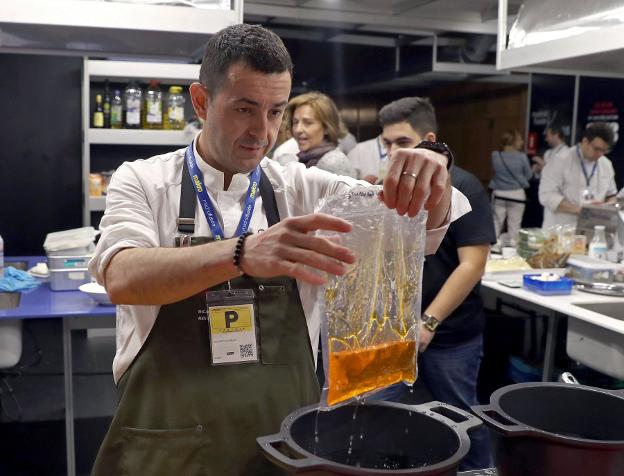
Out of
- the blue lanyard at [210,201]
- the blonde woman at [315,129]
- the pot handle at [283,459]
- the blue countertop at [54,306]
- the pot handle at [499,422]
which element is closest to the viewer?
the pot handle at [283,459]

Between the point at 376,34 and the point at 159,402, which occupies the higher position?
the point at 376,34

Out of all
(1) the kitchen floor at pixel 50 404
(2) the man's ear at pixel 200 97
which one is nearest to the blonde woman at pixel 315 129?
(1) the kitchen floor at pixel 50 404

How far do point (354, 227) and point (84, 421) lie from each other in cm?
324

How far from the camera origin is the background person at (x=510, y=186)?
29.0ft

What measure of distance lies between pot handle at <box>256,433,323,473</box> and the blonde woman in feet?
10.8

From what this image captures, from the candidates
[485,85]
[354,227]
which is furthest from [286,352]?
[485,85]

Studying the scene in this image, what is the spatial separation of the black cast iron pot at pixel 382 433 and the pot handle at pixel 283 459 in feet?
0.20

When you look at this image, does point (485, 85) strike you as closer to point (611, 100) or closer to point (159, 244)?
point (611, 100)

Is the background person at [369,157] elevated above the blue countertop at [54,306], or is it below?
above

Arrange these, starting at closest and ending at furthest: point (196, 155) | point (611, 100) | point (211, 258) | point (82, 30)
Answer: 1. point (211, 258)
2. point (196, 155)
3. point (82, 30)
4. point (611, 100)

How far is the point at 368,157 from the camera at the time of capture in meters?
6.61

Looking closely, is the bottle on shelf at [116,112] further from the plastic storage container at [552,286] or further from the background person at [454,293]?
the plastic storage container at [552,286]

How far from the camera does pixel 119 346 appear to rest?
138cm

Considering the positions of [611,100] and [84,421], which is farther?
[611,100]
